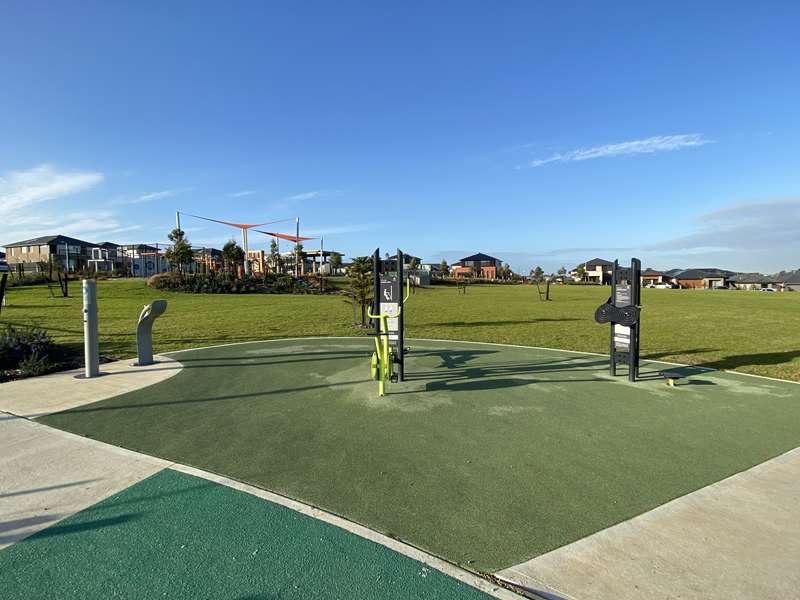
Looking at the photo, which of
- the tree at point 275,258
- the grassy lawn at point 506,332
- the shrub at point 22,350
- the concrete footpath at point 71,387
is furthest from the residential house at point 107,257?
the concrete footpath at point 71,387

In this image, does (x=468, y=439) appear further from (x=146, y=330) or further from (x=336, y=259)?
(x=336, y=259)

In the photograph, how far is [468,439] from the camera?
460 cm

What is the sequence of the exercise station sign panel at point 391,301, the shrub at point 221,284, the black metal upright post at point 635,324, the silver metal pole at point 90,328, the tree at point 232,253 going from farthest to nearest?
the tree at point 232,253, the shrub at point 221,284, the exercise station sign panel at point 391,301, the silver metal pole at point 90,328, the black metal upright post at point 635,324

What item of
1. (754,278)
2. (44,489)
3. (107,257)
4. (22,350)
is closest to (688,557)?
(44,489)

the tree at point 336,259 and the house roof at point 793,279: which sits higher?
the tree at point 336,259

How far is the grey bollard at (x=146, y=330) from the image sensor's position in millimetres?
8211

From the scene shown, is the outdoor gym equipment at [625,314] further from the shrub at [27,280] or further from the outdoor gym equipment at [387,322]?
the shrub at [27,280]

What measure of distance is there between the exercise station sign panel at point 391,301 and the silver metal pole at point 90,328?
484 cm

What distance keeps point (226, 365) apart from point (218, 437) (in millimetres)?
4142

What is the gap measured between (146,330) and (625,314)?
8.79 meters

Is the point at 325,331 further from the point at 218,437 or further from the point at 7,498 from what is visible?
the point at 7,498

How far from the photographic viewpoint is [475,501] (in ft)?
10.9

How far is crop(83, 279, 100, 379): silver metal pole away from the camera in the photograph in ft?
23.9

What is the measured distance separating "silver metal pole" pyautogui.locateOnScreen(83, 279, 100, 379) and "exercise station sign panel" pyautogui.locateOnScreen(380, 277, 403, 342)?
15.9 ft
